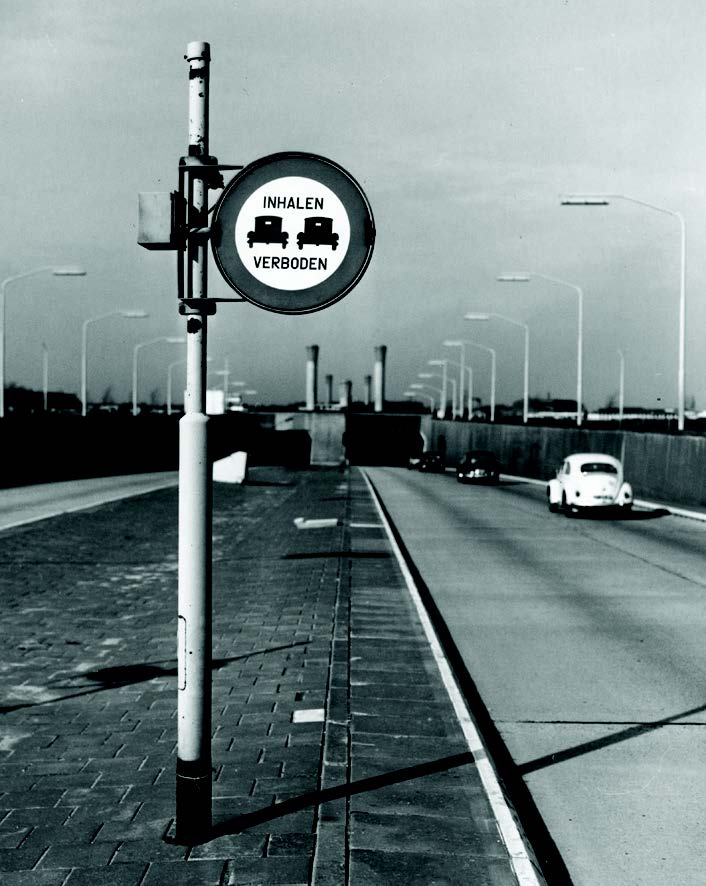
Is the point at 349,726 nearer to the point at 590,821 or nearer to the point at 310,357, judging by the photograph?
the point at 590,821

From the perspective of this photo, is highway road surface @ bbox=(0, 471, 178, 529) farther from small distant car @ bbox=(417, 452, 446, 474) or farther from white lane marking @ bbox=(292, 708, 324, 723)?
small distant car @ bbox=(417, 452, 446, 474)

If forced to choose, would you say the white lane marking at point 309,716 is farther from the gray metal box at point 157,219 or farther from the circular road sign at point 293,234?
the gray metal box at point 157,219

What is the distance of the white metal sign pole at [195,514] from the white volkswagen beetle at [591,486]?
952 inches

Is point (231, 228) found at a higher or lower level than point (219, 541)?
higher

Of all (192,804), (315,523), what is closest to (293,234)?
(192,804)

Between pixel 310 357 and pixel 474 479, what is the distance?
320 feet

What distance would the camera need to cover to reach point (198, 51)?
489cm

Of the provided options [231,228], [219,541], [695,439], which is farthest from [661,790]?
[695,439]

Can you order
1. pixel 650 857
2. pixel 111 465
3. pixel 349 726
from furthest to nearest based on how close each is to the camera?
pixel 111 465 < pixel 349 726 < pixel 650 857

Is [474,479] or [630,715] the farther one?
[474,479]

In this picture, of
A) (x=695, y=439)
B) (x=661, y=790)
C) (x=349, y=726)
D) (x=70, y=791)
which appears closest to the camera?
(x=70, y=791)

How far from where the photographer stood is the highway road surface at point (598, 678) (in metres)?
5.88

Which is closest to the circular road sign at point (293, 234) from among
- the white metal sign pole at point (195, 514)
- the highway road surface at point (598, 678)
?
the white metal sign pole at point (195, 514)

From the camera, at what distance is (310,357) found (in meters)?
146
